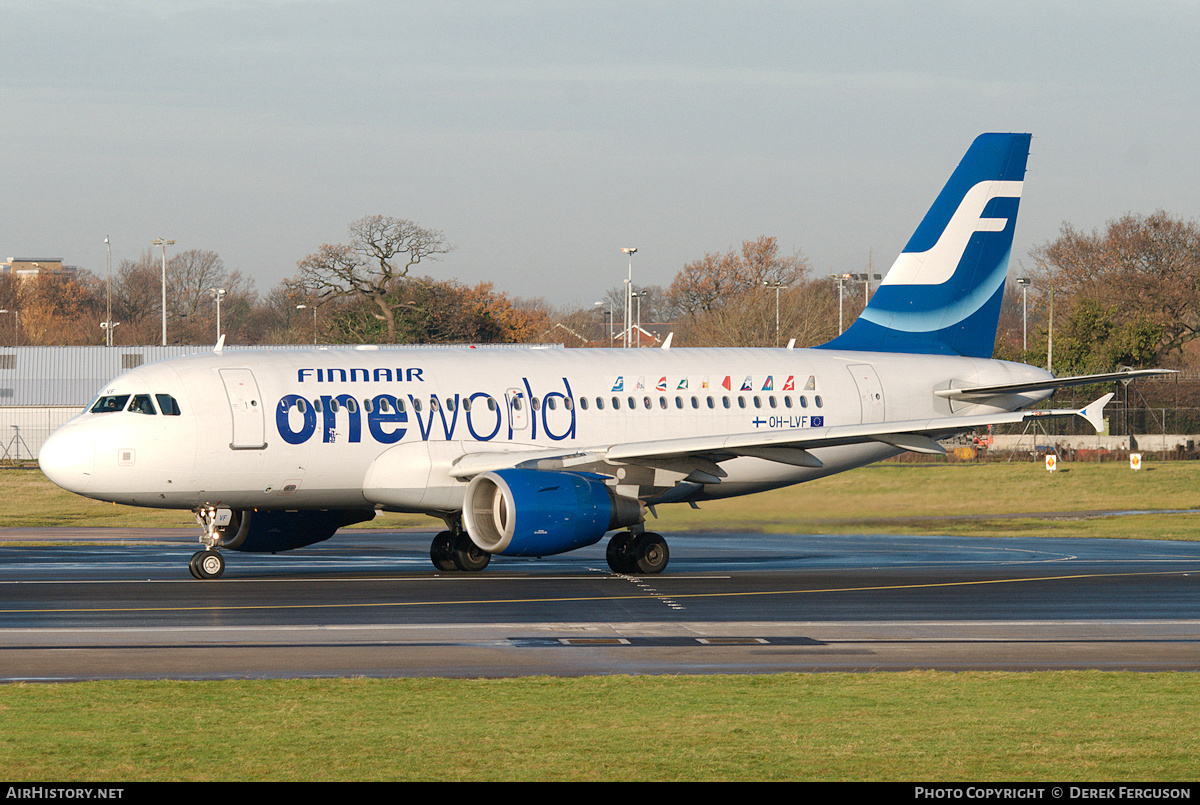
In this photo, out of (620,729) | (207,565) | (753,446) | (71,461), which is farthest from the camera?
(753,446)

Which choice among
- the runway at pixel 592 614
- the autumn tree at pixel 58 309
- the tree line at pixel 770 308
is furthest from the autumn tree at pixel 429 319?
the runway at pixel 592 614

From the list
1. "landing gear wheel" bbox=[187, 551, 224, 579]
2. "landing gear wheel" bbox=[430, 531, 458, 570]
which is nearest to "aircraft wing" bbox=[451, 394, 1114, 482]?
"landing gear wheel" bbox=[430, 531, 458, 570]

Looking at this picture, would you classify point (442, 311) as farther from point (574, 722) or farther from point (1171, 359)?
point (574, 722)

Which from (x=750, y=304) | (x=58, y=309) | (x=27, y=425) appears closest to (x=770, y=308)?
(x=750, y=304)

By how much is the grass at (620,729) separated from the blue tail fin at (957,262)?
20.0m

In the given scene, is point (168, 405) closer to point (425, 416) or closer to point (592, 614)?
point (425, 416)

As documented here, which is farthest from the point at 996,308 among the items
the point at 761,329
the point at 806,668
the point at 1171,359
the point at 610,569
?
the point at 1171,359

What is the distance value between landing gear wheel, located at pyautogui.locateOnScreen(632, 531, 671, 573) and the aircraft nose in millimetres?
9964

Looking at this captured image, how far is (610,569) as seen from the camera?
29422 millimetres

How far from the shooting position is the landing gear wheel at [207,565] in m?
26.3

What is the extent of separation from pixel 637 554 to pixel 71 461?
1032cm

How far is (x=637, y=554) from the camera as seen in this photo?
28.2 meters

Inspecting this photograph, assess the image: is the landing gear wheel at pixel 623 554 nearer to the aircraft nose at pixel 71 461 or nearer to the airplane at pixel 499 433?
the airplane at pixel 499 433

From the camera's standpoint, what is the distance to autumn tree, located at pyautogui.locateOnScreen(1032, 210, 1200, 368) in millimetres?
105562
